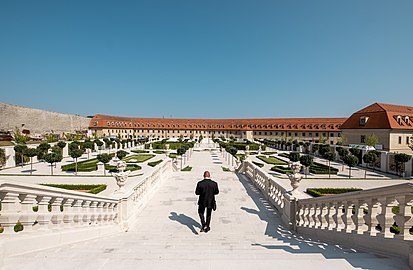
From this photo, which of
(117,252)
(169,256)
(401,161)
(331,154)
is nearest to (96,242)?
(117,252)

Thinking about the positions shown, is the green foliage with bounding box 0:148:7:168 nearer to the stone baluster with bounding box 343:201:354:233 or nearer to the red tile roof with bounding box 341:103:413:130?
the stone baluster with bounding box 343:201:354:233

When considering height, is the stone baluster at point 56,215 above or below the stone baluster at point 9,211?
below

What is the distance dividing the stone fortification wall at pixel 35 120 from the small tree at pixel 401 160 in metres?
84.7

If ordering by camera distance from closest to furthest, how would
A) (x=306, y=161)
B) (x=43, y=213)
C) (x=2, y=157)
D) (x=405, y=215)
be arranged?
(x=405, y=215)
(x=43, y=213)
(x=306, y=161)
(x=2, y=157)

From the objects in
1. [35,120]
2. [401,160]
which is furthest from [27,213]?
[35,120]

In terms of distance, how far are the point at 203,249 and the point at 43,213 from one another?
272 cm

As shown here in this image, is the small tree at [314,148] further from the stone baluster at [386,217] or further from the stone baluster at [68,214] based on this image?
the stone baluster at [68,214]

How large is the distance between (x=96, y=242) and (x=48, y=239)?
1148 mm

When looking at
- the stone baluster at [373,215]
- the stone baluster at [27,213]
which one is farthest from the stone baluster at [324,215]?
the stone baluster at [27,213]

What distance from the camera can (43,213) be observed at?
11.1ft

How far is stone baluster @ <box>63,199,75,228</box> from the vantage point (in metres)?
3.99

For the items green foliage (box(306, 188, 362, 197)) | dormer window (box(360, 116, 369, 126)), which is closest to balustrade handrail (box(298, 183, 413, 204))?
green foliage (box(306, 188, 362, 197))

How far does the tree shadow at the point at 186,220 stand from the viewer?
607cm

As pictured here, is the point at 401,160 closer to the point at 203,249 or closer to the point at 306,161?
the point at 306,161
